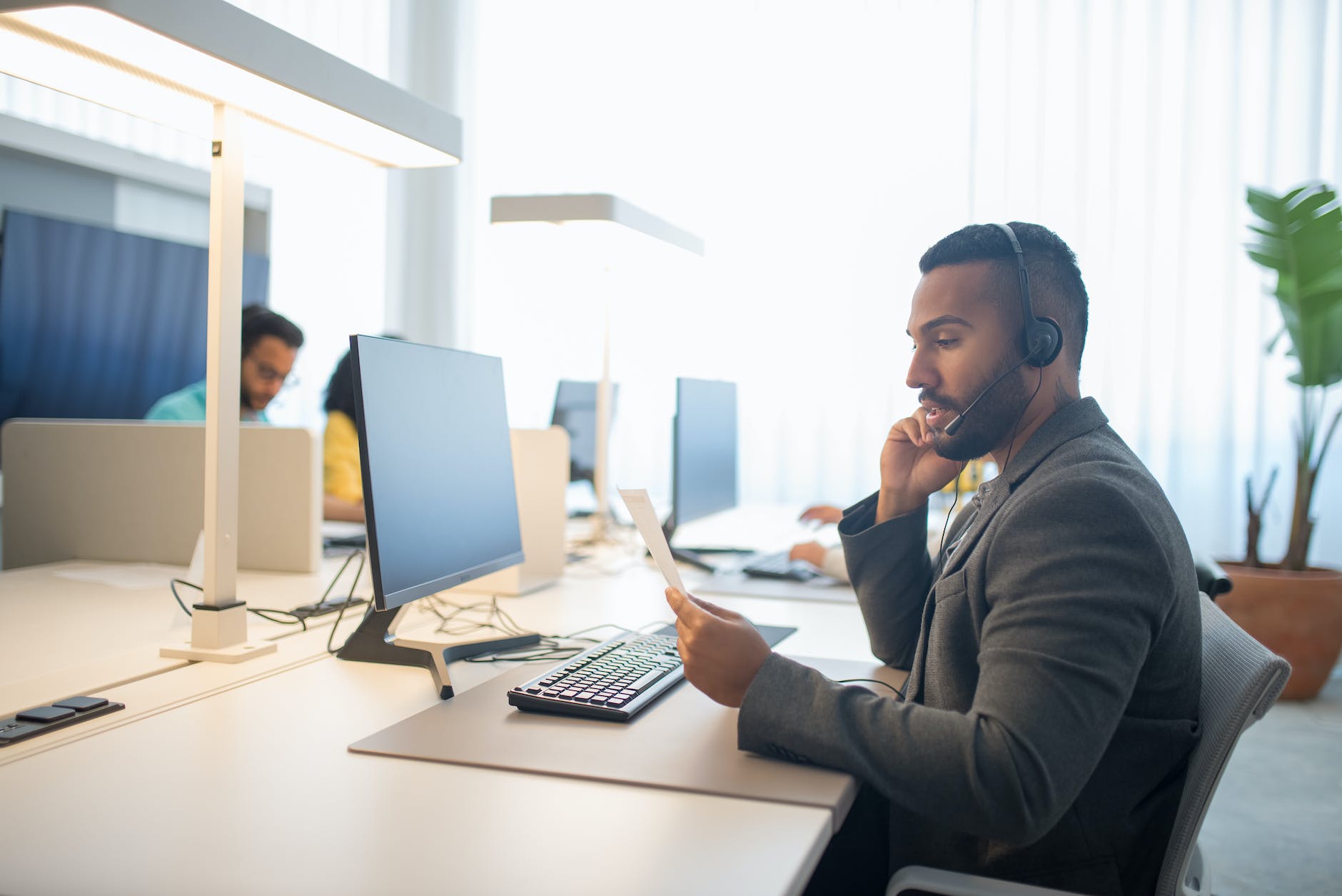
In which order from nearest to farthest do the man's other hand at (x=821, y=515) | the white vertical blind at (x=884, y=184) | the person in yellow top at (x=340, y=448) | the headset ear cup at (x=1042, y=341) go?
1. the headset ear cup at (x=1042, y=341)
2. the man's other hand at (x=821, y=515)
3. the person in yellow top at (x=340, y=448)
4. the white vertical blind at (x=884, y=184)

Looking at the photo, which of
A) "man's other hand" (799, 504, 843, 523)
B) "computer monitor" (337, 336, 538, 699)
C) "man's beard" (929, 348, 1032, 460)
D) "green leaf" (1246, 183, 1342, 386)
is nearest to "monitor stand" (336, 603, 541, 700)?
"computer monitor" (337, 336, 538, 699)

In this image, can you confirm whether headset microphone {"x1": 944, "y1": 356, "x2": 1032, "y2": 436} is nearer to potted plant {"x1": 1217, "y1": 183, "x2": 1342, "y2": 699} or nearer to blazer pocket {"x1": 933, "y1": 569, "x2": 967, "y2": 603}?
blazer pocket {"x1": 933, "y1": 569, "x2": 967, "y2": 603}

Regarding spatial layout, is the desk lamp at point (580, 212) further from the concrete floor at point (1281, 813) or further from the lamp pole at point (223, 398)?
the concrete floor at point (1281, 813)

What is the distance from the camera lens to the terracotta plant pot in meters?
3.25

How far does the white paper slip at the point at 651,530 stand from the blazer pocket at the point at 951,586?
0.93ft

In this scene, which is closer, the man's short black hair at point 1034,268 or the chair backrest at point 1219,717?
the chair backrest at point 1219,717

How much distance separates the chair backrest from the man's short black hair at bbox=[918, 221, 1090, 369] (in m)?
0.38

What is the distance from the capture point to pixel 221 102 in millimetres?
1347

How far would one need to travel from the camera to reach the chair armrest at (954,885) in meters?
0.95

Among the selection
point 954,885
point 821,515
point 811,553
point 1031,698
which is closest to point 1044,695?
point 1031,698

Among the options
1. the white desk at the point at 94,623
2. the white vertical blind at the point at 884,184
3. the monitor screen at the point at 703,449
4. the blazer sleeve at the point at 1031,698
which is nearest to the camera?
the blazer sleeve at the point at 1031,698

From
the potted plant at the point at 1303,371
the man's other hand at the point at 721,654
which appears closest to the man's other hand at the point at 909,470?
the man's other hand at the point at 721,654

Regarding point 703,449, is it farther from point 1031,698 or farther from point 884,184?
point 884,184

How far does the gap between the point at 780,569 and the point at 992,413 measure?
1.09m
